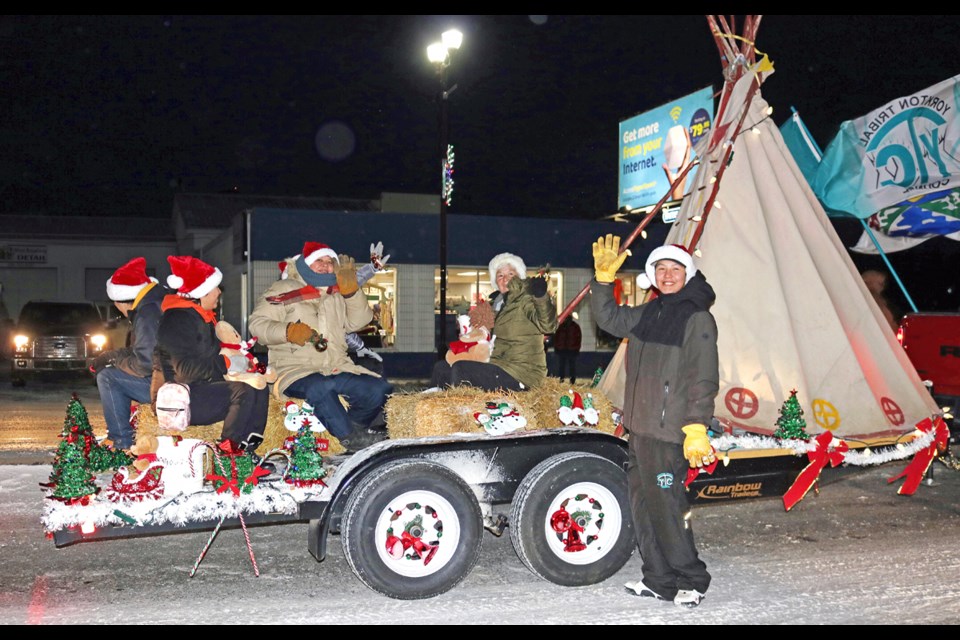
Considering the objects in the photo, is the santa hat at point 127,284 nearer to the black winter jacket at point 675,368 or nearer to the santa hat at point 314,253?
the santa hat at point 314,253

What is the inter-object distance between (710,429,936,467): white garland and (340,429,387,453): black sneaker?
2294mm

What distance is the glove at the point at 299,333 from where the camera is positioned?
5355 millimetres

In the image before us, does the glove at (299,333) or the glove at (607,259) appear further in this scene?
the glove at (299,333)

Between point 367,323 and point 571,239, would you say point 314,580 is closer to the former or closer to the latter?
point 367,323

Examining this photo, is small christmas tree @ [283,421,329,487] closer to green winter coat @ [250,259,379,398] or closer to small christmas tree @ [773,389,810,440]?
green winter coat @ [250,259,379,398]

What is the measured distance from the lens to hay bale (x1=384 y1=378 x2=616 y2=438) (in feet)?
16.0

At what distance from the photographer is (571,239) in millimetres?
21969

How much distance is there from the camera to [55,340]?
17.0m

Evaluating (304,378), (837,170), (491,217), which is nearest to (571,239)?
(491,217)

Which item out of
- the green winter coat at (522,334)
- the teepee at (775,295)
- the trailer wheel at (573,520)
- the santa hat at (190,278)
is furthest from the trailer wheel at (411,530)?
the teepee at (775,295)

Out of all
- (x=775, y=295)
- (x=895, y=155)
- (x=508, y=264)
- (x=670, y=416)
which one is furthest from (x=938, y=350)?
(x=670, y=416)

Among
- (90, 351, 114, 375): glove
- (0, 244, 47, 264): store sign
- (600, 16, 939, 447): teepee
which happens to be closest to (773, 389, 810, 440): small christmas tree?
(600, 16, 939, 447): teepee

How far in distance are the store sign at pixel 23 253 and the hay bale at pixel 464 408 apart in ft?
130

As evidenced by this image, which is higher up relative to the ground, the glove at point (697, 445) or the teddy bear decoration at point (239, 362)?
the teddy bear decoration at point (239, 362)
